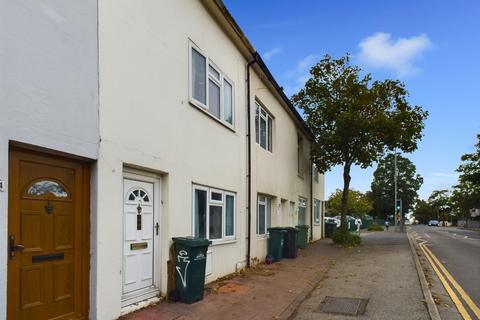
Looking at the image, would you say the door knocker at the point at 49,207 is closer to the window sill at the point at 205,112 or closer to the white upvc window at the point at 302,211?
the window sill at the point at 205,112

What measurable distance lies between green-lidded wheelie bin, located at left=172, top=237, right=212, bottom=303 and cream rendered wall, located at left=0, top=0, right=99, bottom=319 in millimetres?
2630

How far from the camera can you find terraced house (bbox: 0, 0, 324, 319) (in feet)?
17.0

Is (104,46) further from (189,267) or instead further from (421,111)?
(421,111)

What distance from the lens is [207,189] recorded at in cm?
1030

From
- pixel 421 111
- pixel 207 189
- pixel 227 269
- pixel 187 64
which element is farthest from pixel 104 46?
pixel 421 111

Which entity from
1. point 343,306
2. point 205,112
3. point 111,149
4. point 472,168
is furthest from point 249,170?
point 472,168

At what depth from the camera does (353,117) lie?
20.9 metres

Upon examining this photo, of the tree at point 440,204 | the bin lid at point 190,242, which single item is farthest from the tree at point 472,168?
the tree at point 440,204

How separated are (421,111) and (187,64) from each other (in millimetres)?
16062

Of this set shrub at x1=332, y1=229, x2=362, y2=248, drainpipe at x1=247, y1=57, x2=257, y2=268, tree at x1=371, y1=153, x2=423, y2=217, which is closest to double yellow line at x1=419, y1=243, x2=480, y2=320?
drainpipe at x1=247, y1=57, x2=257, y2=268

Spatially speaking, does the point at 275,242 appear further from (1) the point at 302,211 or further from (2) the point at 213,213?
(1) the point at 302,211

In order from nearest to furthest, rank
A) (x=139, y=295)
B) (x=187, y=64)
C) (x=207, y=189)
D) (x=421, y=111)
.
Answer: (x=139, y=295)
(x=187, y=64)
(x=207, y=189)
(x=421, y=111)

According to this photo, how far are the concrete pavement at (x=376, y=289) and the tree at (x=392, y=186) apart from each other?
87513 mm

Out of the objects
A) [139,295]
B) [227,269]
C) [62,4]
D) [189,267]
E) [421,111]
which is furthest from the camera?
[421,111]
